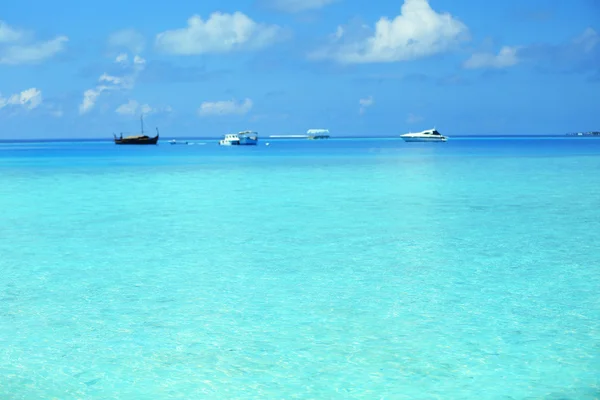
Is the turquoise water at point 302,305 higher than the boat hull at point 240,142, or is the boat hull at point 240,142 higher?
the boat hull at point 240,142

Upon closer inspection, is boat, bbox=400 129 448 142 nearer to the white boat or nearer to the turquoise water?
the white boat

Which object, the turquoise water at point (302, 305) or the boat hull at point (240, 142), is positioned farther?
the boat hull at point (240, 142)

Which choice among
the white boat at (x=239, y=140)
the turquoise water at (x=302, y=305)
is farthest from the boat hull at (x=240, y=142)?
the turquoise water at (x=302, y=305)

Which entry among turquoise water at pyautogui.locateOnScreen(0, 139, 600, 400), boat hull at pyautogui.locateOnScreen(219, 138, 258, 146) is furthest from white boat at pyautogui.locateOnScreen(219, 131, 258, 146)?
turquoise water at pyautogui.locateOnScreen(0, 139, 600, 400)

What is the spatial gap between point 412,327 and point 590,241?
6.50 metres

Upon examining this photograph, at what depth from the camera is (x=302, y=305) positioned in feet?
25.6

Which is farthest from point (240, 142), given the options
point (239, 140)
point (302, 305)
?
point (302, 305)

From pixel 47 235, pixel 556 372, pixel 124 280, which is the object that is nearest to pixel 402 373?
pixel 556 372

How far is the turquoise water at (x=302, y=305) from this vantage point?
5.54 meters

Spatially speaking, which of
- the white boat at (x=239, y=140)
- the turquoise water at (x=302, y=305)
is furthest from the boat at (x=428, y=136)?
the turquoise water at (x=302, y=305)

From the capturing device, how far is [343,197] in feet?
69.2

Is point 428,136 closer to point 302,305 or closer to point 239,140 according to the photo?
point 239,140

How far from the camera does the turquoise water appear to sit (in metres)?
5.54

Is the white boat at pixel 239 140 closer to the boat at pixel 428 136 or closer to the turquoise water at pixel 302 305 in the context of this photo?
the boat at pixel 428 136
